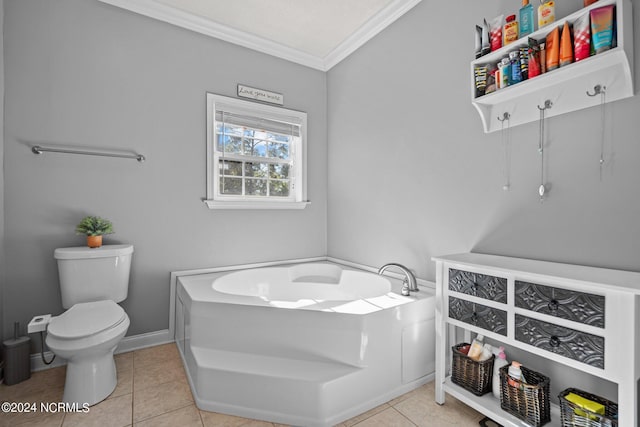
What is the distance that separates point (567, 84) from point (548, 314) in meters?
1.07

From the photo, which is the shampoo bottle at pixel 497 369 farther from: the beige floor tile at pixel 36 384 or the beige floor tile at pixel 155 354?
the beige floor tile at pixel 36 384

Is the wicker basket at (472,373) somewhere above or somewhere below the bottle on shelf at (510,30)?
below

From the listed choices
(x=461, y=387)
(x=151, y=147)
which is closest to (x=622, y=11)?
(x=461, y=387)

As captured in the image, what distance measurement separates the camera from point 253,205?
2803mm


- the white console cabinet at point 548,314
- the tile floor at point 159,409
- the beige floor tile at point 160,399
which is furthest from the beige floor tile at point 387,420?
the beige floor tile at point 160,399

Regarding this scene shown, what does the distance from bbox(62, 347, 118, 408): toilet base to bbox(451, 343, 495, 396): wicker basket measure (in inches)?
78.3

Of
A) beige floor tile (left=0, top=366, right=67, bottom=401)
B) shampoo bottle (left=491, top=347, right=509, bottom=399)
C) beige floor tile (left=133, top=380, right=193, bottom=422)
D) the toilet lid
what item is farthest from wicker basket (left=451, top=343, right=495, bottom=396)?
beige floor tile (left=0, top=366, right=67, bottom=401)

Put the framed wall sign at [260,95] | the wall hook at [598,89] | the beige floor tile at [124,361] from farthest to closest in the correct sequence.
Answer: the framed wall sign at [260,95] < the beige floor tile at [124,361] < the wall hook at [598,89]

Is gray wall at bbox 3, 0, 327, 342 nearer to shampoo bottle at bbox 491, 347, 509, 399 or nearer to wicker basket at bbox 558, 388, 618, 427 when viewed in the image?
shampoo bottle at bbox 491, 347, 509, 399

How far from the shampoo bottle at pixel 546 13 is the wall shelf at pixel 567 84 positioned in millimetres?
60

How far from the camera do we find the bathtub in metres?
1.53

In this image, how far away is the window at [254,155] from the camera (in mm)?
2670

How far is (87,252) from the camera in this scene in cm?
197

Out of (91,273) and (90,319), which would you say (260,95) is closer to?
(91,273)
